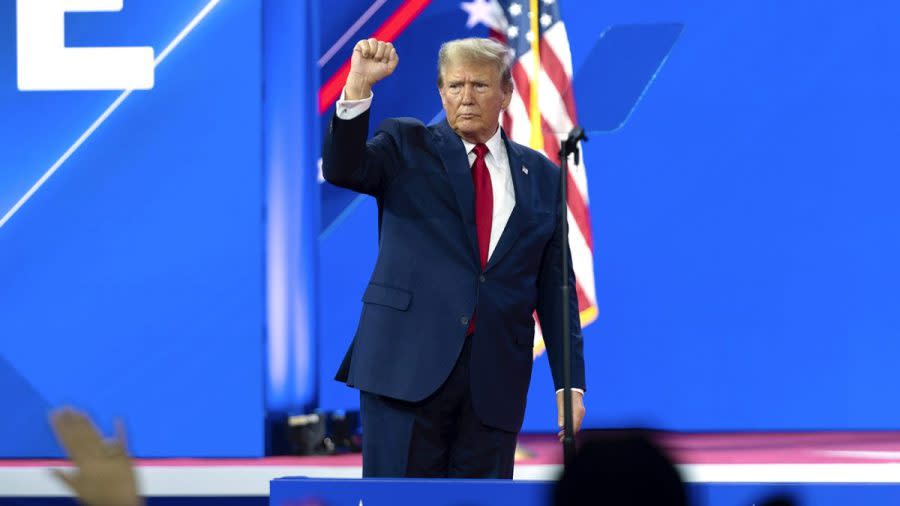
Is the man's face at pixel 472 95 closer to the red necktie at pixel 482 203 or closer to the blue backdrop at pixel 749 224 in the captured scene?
the red necktie at pixel 482 203

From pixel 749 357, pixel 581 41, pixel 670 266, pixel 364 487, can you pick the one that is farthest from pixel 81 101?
pixel 364 487

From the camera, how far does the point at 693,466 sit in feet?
11.9

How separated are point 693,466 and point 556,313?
1.34m

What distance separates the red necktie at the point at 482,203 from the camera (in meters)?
2.40

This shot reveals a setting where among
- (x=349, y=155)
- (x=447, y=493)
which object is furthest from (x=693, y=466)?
(x=447, y=493)

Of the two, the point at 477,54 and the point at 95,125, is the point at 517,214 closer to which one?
the point at 477,54

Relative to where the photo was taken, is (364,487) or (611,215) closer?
(364,487)

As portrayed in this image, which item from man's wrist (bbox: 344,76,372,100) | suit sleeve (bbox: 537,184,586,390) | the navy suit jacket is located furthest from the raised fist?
suit sleeve (bbox: 537,184,586,390)

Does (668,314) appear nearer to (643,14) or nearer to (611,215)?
(611,215)

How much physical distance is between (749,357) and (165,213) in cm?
217

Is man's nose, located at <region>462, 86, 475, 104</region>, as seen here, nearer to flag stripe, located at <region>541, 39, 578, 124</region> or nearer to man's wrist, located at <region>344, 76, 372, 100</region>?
man's wrist, located at <region>344, 76, 372, 100</region>

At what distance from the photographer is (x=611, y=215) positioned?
14.6ft

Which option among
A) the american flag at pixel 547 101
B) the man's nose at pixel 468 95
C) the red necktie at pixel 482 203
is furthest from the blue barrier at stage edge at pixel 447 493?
the american flag at pixel 547 101

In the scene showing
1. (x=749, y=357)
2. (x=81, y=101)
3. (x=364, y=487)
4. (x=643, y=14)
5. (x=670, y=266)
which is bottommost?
(x=364, y=487)
